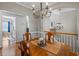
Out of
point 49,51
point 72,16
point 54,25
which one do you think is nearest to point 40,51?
point 49,51

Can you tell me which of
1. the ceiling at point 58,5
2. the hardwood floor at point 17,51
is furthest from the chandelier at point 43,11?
the hardwood floor at point 17,51

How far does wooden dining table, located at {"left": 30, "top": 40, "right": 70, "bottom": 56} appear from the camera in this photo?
1.68 m

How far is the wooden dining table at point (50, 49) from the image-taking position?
1678mm

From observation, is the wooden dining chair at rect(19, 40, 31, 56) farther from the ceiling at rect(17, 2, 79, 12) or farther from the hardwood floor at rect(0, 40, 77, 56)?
the ceiling at rect(17, 2, 79, 12)

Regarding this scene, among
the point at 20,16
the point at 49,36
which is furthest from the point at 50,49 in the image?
the point at 20,16

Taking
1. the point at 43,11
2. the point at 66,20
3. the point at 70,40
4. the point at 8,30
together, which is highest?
the point at 43,11

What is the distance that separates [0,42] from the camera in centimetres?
166

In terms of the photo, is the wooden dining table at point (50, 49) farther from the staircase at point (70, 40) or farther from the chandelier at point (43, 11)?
the chandelier at point (43, 11)

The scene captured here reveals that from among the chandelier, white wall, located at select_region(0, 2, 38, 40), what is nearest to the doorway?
white wall, located at select_region(0, 2, 38, 40)

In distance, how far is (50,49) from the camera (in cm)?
168

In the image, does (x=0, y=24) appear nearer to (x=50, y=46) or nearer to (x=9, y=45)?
(x=9, y=45)

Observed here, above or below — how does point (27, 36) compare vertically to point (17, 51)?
above

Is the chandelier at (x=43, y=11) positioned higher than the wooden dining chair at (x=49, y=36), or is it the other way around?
the chandelier at (x=43, y=11)

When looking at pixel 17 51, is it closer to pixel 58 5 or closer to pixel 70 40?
pixel 70 40
